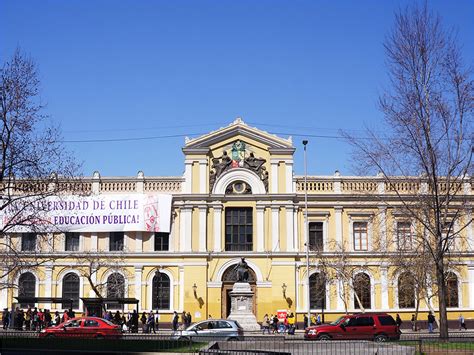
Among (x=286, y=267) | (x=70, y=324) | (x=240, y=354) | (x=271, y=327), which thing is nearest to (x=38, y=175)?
(x=70, y=324)

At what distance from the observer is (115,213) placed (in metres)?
54.0

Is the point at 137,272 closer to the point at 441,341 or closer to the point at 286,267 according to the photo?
the point at 286,267

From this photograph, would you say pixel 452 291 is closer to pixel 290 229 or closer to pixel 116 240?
pixel 290 229

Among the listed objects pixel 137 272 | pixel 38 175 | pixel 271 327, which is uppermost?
pixel 38 175

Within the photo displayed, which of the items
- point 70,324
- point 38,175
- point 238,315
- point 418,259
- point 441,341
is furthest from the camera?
point 418,259

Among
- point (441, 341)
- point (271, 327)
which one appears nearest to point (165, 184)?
point (271, 327)

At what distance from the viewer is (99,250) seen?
53.7m

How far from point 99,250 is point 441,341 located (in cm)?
3440

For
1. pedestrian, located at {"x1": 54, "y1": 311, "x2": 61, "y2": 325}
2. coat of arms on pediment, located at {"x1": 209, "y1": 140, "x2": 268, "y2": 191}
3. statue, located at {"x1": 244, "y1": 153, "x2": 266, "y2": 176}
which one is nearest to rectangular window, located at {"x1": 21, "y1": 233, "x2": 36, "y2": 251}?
pedestrian, located at {"x1": 54, "y1": 311, "x2": 61, "y2": 325}

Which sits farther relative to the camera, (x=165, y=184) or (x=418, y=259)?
(x=165, y=184)

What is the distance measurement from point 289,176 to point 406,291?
12.3m

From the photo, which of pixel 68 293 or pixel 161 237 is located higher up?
pixel 161 237

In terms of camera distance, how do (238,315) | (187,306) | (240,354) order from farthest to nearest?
(187,306) < (238,315) < (240,354)

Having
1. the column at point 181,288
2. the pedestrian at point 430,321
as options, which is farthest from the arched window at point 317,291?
the column at point 181,288
